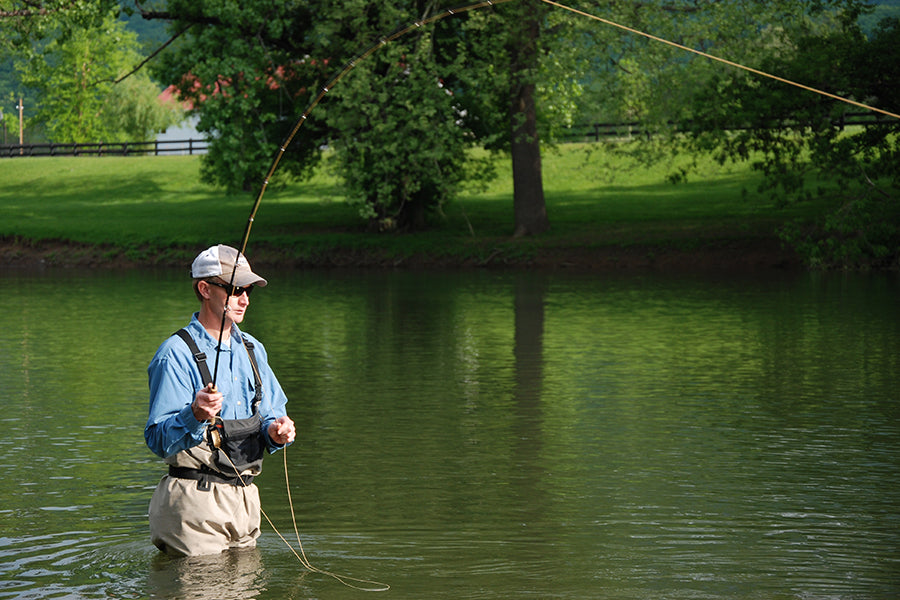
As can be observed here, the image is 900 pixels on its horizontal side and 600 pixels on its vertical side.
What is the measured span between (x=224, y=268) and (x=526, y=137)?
32242 mm

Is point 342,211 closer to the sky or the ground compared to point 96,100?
closer to the ground

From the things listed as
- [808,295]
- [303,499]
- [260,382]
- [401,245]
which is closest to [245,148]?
[401,245]

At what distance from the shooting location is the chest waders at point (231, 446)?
6691 mm

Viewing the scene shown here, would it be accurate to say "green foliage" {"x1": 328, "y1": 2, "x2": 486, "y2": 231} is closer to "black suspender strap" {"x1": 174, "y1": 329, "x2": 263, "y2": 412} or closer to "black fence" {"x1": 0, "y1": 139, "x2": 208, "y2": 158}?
"black suspender strap" {"x1": 174, "y1": 329, "x2": 263, "y2": 412}

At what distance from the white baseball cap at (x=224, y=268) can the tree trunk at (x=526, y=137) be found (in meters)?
30.7

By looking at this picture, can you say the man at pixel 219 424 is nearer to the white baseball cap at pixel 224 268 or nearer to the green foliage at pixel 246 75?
the white baseball cap at pixel 224 268

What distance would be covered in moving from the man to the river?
1.59ft

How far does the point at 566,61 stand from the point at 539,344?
55.4 feet

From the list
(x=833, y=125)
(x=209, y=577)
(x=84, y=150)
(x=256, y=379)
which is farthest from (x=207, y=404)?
(x=84, y=150)

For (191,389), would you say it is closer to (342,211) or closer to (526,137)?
(526,137)

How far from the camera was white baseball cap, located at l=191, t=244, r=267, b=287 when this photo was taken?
673cm

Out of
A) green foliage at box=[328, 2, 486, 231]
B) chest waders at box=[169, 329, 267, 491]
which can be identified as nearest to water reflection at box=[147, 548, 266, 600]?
chest waders at box=[169, 329, 267, 491]

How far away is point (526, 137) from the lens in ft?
127

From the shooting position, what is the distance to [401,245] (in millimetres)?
40594
